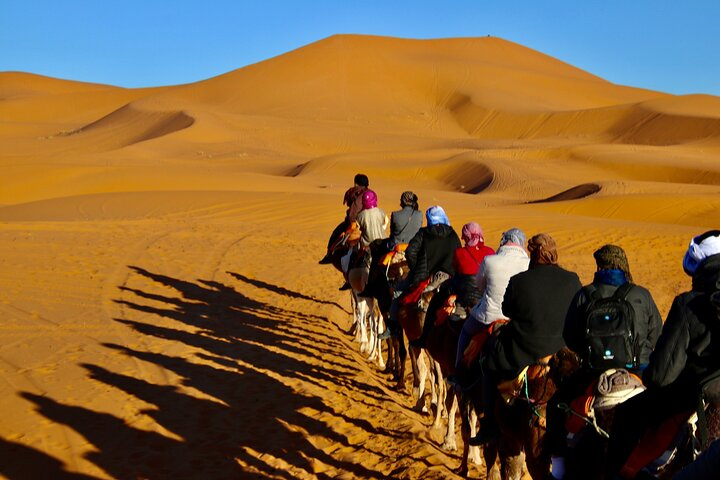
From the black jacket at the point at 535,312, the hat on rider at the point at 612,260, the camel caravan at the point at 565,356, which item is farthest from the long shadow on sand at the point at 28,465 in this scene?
the hat on rider at the point at 612,260

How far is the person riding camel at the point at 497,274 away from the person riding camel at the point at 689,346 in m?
2.31

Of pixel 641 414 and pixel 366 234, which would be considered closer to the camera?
pixel 641 414

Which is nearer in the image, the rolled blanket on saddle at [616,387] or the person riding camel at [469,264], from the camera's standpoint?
the rolled blanket on saddle at [616,387]

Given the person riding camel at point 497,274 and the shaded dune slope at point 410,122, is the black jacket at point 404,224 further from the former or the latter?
the shaded dune slope at point 410,122

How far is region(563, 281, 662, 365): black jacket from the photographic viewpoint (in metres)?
4.95

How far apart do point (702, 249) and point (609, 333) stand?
81 cm

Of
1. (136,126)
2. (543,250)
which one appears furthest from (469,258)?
(136,126)

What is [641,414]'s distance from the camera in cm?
455

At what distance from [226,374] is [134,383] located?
4.07ft

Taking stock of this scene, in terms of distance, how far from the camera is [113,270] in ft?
62.2

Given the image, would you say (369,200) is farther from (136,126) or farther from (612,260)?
(136,126)

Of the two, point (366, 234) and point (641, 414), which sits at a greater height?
point (366, 234)

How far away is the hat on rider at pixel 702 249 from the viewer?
14.0 ft

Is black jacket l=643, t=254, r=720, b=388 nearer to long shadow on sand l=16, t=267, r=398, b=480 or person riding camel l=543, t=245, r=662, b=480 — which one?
person riding camel l=543, t=245, r=662, b=480
